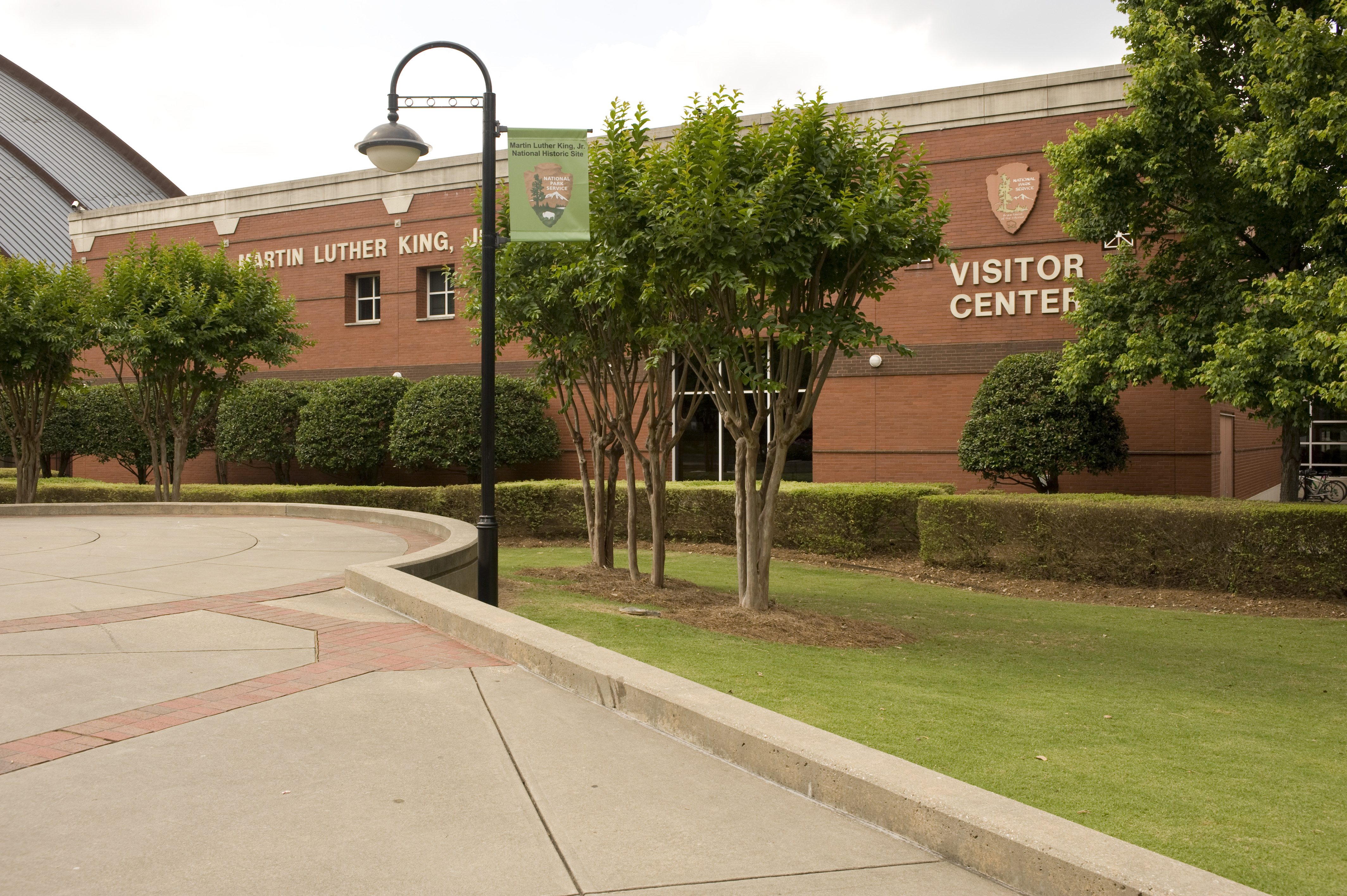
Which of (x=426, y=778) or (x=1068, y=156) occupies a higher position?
(x=1068, y=156)

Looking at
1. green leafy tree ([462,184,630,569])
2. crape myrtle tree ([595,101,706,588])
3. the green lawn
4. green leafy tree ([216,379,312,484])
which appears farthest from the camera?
green leafy tree ([216,379,312,484])

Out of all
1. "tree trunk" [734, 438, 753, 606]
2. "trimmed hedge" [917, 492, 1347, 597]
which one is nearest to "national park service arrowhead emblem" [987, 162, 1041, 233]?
"trimmed hedge" [917, 492, 1347, 597]

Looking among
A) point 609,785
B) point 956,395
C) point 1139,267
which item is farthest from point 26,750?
point 956,395

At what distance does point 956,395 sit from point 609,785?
16.3 metres

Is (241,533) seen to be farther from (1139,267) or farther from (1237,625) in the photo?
(1139,267)

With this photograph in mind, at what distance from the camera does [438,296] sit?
2534 centimetres

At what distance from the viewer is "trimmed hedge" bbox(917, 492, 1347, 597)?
1222 centimetres

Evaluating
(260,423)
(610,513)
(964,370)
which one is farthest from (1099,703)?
(260,423)

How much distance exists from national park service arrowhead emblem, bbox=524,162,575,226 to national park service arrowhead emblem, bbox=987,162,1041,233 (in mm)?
12640

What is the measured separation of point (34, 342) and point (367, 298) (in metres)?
8.64

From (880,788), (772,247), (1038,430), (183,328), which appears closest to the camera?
(880,788)

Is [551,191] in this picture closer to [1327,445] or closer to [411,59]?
[411,59]

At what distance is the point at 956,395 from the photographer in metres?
19.3

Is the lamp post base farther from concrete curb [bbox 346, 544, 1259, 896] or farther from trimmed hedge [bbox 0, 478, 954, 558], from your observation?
trimmed hedge [bbox 0, 478, 954, 558]
